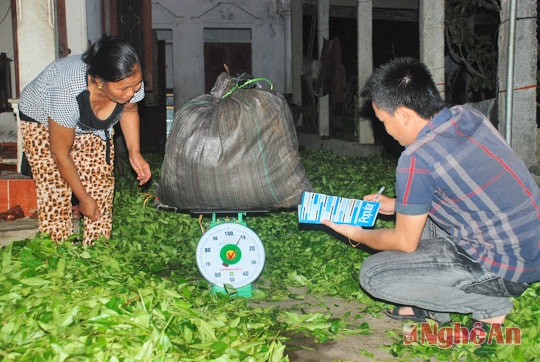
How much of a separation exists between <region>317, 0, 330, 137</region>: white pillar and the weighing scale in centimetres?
955

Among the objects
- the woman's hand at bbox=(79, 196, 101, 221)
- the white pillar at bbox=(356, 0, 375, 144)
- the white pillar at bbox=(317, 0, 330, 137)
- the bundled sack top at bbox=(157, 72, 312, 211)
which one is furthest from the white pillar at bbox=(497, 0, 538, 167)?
the white pillar at bbox=(317, 0, 330, 137)

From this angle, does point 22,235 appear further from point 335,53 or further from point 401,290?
point 335,53

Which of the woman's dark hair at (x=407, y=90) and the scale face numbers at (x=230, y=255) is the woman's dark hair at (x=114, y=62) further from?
the woman's dark hair at (x=407, y=90)

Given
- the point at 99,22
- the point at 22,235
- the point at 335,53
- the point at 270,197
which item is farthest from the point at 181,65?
the point at 270,197

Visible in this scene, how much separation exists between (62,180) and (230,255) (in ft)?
4.28

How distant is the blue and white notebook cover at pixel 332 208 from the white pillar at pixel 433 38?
155 inches

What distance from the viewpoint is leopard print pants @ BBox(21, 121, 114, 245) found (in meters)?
3.86

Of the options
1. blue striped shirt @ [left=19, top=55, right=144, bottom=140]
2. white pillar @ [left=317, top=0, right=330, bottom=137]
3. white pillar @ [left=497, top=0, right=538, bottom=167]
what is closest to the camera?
blue striped shirt @ [left=19, top=55, right=144, bottom=140]

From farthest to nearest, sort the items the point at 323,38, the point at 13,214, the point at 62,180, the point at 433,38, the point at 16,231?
the point at 323,38 < the point at 433,38 < the point at 13,214 < the point at 16,231 < the point at 62,180

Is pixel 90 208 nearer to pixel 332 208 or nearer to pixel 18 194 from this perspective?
pixel 332 208

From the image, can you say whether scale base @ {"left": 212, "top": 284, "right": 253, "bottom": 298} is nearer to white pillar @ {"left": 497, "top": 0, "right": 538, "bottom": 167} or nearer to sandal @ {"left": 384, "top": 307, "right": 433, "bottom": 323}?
sandal @ {"left": 384, "top": 307, "right": 433, "bottom": 323}

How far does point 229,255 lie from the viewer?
3635 millimetres

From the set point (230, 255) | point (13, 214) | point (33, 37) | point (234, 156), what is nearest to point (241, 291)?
point (230, 255)

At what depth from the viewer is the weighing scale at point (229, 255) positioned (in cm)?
364
